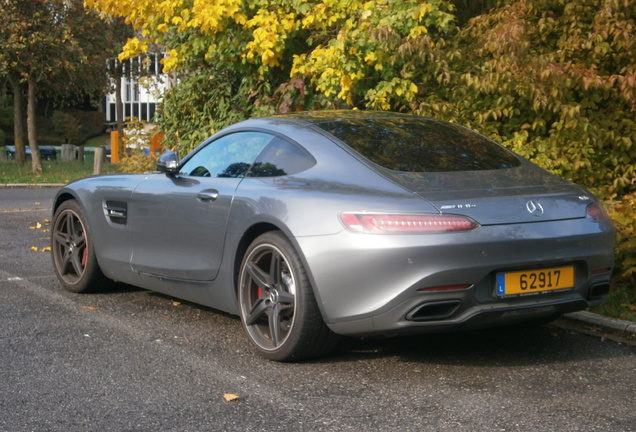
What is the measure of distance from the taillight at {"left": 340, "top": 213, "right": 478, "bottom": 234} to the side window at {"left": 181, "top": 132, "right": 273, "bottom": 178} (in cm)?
131

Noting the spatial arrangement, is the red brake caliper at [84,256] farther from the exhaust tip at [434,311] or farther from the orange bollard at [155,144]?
the orange bollard at [155,144]

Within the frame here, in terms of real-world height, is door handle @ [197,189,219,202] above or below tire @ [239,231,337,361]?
above

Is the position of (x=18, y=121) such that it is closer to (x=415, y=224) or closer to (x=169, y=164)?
(x=169, y=164)

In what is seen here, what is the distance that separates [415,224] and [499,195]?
0.53m

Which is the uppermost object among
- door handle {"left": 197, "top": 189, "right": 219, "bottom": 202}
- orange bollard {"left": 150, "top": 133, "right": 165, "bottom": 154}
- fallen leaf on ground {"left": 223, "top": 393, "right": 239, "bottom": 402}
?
door handle {"left": 197, "top": 189, "right": 219, "bottom": 202}

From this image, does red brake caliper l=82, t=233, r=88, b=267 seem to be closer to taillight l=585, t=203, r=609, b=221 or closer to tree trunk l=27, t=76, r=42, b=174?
taillight l=585, t=203, r=609, b=221

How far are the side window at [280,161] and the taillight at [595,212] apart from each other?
1.49 metres

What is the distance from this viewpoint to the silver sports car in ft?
14.9

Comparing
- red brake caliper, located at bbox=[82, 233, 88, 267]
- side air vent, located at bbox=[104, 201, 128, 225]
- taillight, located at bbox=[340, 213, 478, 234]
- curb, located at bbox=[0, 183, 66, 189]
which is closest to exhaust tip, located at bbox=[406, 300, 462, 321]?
taillight, located at bbox=[340, 213, 478, 234]

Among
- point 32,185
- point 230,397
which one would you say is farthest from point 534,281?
point 32,185

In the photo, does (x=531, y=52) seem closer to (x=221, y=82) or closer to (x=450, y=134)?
(x=450, y=134)

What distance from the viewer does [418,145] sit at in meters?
5.41

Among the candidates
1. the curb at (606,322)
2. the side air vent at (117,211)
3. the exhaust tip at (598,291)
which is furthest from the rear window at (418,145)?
the side air vent at (117,211)

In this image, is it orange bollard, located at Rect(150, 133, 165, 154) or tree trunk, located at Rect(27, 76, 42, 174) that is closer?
orange bollard, located at Rect(150, 133, 165, 154)
